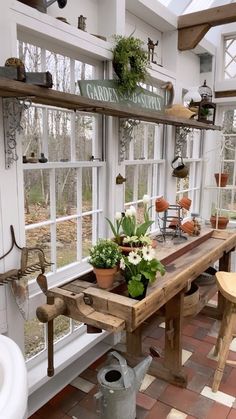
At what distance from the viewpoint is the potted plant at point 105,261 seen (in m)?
1.73

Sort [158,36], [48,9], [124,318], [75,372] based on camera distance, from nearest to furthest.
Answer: [124,318]
[48,9]
[75,372]
[158,36]

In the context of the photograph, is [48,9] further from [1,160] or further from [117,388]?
[117,388]

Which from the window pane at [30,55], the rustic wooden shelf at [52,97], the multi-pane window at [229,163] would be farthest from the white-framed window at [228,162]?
the window pane at [30,55]

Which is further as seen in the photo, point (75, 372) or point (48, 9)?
point (75, 372)

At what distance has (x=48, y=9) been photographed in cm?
190

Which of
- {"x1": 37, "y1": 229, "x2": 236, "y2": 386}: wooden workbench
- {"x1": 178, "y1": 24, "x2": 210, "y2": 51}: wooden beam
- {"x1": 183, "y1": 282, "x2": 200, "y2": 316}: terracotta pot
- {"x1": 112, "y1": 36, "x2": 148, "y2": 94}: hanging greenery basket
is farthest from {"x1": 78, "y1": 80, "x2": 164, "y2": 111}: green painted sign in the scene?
{"x1": 183, "y1": 282, "x2": 200, "y2": 316}: terracotta pot

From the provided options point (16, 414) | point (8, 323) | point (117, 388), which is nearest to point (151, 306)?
point (117, 388)

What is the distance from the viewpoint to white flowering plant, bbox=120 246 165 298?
5.44 ft

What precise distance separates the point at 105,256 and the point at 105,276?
0.11m

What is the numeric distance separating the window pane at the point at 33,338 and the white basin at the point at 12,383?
3.19 ft

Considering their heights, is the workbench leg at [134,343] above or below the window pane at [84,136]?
below

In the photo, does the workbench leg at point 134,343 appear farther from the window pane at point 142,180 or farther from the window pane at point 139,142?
the window pane at point 139,142

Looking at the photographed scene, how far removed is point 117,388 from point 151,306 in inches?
18.3

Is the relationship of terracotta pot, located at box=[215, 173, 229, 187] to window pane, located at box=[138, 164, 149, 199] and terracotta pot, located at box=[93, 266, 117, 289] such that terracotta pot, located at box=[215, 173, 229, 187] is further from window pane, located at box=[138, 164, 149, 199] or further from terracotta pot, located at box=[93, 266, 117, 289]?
terracotta pot, located at box=[93, 266, 117, 289]
